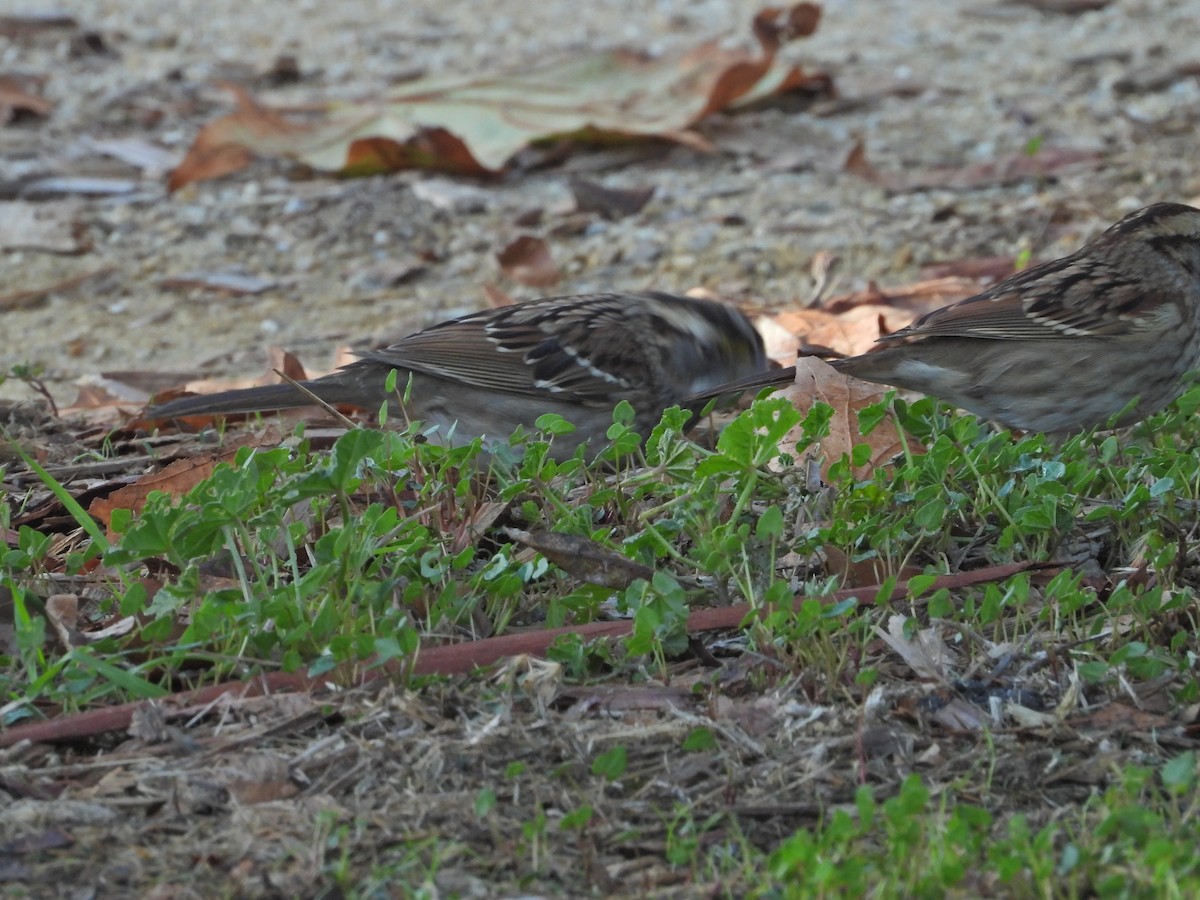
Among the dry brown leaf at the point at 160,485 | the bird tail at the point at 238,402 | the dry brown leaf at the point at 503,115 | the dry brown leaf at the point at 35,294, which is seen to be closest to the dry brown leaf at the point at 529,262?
the dry brown leaf at the point at 503,115

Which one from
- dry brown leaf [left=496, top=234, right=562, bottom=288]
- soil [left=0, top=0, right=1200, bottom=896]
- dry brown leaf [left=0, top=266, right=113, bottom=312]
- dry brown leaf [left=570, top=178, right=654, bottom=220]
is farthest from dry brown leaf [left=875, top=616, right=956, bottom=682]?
dry brown leaf [left=0, top=266, right=113, bottom=312]

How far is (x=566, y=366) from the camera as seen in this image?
527cm

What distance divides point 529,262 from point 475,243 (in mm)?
417

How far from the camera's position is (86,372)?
250 inches

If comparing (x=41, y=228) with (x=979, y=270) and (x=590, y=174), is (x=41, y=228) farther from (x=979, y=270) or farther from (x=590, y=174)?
(x=979, y=270)

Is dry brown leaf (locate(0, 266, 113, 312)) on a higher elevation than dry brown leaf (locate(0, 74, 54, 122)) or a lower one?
lower

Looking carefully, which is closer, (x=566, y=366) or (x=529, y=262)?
(x=566, y=366)

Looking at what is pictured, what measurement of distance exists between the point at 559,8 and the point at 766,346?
560 centimetres

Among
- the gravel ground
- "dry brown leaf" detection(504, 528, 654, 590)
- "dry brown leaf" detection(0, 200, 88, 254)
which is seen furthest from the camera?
"dry brown leaf" detection(0, 200, 88, 254)

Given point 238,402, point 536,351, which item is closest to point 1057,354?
point 536,351

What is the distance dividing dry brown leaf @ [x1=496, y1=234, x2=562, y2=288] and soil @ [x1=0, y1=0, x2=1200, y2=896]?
6cm

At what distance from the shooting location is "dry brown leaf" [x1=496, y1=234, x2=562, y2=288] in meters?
7.14

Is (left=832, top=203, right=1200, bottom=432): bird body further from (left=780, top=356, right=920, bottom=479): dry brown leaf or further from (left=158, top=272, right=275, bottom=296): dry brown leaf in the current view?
(left=158, top=272, right=275, bottom=296): dry brown leaf

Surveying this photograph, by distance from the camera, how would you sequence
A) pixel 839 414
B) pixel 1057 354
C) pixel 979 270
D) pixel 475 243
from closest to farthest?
pixel 839 414
pixel 1057 354
pixel 979 270
pixel 475 243
